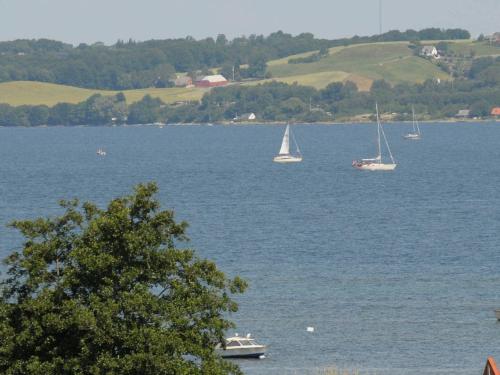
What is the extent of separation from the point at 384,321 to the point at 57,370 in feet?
109

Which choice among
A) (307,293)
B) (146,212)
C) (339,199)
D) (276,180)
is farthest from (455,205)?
(146,212)

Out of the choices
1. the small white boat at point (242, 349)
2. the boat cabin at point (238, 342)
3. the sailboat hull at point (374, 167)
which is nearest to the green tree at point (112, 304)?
the small white boat at point (242, 349)

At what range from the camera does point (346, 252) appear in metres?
89.8

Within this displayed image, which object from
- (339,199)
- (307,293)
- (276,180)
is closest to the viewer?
(307,293)

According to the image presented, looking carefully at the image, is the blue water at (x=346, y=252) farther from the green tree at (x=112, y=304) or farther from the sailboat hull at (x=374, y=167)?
the green tree at (x=112, y=304)

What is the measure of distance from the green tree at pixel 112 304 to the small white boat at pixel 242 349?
2222cm

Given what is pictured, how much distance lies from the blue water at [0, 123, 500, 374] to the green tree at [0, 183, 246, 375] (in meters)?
21.0

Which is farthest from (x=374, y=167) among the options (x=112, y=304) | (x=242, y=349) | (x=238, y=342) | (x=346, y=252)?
(x=112, y=304)

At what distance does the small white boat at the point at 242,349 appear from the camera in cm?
5653

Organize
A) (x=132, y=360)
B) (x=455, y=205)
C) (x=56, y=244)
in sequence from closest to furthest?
(x=132, y=360)
(x=56, y=244)
(x=455, y=205)

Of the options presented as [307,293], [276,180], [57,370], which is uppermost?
[57,370]

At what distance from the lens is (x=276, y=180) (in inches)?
6663

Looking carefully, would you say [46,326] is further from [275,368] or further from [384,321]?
[384,321]

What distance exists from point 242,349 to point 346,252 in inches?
1340
